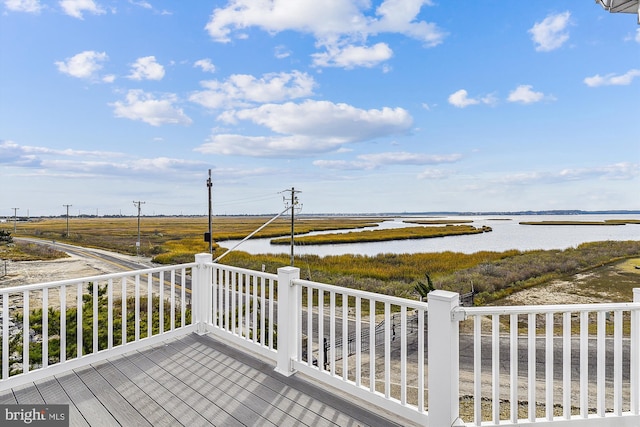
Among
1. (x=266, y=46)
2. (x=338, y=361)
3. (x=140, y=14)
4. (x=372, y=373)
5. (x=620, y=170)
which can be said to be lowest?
(x=338, y=361)

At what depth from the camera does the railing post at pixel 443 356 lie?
168 centimetres

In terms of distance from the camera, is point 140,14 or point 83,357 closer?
point 83,357

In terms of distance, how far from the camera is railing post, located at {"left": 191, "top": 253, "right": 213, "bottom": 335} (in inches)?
135

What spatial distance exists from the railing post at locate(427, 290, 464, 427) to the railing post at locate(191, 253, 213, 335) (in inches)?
96.8

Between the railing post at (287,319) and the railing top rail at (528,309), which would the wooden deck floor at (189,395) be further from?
the railing top rail at (528,309)

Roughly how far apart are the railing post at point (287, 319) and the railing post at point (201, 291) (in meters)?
1.21

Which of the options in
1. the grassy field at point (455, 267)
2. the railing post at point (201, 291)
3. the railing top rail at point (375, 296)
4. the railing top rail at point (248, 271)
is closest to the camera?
the railing top rail at point (375, 296)

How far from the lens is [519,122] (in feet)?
56.5

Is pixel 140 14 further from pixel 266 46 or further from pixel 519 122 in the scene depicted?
pixel 519 122

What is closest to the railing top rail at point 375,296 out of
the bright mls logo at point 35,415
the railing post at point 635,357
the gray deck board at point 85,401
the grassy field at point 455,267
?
the railing post at point 635,357

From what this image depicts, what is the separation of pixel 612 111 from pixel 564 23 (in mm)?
6147

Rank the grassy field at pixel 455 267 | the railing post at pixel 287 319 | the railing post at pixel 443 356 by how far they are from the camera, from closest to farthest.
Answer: the railing post at pixel 443 356
the railing post at pixel 287 319
the grassy field at pixel 455 267

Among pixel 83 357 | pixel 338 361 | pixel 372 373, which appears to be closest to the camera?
pixel 372 373

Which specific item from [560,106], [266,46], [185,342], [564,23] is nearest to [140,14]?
[266,46]
